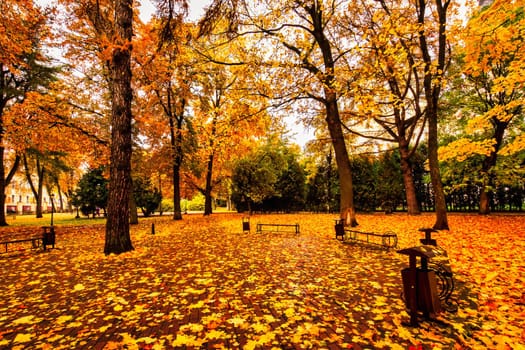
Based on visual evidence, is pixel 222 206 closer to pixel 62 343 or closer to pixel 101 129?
pixel 101 129

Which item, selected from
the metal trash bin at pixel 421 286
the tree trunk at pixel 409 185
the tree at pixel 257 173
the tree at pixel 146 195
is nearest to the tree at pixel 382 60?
the tree trunk at pixel 409 185

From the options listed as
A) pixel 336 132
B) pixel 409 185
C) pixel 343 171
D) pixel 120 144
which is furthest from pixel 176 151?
pixel 409 185

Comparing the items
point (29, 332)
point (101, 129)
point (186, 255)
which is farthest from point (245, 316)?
point (101, 129)

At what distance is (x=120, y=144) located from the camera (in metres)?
8.43

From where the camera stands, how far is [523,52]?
28.2 ft

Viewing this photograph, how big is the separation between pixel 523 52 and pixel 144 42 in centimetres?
1369

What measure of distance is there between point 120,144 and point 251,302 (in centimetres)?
704

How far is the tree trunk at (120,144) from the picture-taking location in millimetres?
8336

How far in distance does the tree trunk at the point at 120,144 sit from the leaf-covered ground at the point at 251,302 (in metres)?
0.90

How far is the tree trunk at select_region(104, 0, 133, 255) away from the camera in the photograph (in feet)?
27.3

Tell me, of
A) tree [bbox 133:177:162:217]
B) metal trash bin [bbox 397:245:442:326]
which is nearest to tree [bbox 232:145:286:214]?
tree [bbox 133:177:162:217]

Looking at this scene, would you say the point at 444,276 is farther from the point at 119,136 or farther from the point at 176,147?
the point at 176,147

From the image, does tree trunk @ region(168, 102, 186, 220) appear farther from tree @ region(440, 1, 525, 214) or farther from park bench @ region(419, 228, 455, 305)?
park bench @ region(419, 228, 455, 305)

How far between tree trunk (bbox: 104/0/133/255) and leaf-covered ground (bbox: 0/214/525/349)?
2.96ft
